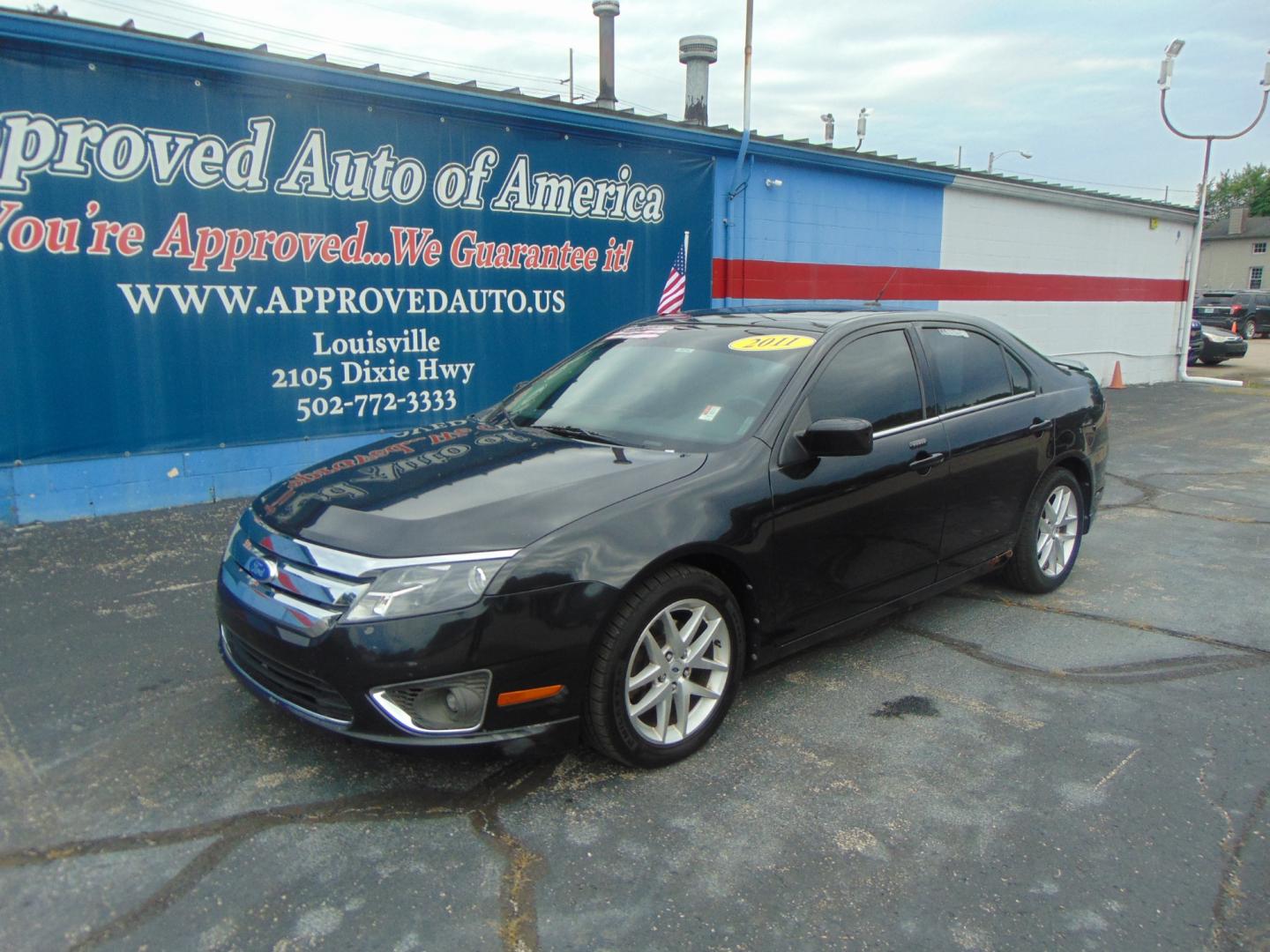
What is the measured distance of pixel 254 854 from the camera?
275cm

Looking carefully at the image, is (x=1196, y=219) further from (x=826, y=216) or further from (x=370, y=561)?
(x=370, y=561)

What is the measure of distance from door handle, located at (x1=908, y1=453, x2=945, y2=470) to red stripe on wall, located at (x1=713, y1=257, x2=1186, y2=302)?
22.2ft

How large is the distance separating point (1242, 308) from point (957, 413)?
33812mm

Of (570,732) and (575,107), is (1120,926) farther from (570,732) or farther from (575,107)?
(575,107)

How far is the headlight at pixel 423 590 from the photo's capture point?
2.80 meters

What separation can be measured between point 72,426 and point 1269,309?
36625mm

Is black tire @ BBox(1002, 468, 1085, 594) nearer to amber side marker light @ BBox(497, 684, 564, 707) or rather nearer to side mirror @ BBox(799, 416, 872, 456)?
side mirror @ BBox(799, 416, 872, 456)

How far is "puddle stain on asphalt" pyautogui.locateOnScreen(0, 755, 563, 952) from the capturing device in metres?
2.47

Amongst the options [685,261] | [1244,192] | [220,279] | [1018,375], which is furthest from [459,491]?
[1244,192]

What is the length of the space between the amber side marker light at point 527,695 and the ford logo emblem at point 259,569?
2.89 ft

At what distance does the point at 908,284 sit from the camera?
517 inches

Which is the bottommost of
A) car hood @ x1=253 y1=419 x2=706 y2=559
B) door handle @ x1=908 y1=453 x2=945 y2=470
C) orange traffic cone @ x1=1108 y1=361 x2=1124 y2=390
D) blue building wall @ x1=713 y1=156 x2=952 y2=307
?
orange traffic cone @ x1=1108 y1=361 x2=1124 y2=390

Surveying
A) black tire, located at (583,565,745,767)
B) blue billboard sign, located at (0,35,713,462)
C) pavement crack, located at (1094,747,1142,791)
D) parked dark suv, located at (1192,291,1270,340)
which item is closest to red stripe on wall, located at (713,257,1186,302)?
blue billboard sign, located at (0,35,713,462)

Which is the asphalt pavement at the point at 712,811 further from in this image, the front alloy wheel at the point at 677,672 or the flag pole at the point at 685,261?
the flag pole at the point at 685,261
